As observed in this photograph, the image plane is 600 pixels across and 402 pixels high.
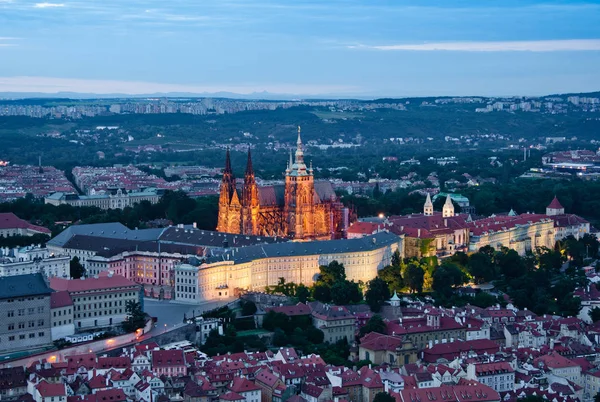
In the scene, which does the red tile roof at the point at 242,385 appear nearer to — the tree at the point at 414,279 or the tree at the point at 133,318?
the tree at the point at 133,318

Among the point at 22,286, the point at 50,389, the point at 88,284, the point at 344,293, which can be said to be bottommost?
the point at 344,293

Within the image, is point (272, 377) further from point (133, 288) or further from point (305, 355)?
point (133, 288)

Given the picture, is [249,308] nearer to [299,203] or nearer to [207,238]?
[207,238]

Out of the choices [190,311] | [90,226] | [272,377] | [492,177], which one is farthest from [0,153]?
[272,377]

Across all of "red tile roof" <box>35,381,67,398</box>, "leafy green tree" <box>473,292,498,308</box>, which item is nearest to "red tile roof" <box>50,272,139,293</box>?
"red tile roof" <box>35,381,67,398</box>

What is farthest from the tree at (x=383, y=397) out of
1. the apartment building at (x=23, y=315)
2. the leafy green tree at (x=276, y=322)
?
the apartment building at (x=23, y=315)

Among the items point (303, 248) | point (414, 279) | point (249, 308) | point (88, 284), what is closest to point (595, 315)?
point (414, 279)

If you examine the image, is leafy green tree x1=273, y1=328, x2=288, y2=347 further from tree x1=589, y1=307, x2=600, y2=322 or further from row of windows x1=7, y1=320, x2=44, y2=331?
tree x1=589, y1=307, x2=600, y2=322
